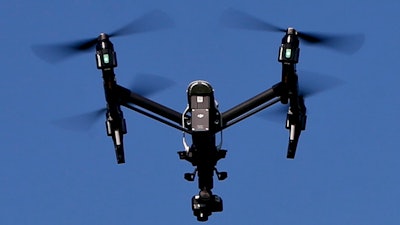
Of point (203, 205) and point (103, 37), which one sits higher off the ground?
point (103, 37)

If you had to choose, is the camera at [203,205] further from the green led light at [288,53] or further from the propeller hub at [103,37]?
the propeller hub at [103,37]

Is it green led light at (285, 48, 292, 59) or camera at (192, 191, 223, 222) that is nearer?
green led light at (285, 48, 292, 59)

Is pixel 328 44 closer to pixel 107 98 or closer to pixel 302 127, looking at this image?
pixel 302 127

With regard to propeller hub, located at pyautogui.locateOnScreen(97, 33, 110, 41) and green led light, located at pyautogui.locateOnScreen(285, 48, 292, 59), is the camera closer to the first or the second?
green led light, located at pyautogui.locateOnScreen(285, 48, 292, 59)

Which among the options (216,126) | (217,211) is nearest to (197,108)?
(216,126)

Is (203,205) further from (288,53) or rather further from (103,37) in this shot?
(103,37)
